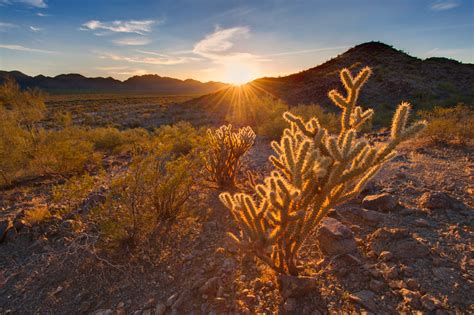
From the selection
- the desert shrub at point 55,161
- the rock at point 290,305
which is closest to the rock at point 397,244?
the rock at point 290,305

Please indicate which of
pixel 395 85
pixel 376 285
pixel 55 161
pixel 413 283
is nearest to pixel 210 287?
pixel 376 285

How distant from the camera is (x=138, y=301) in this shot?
2.94 metres

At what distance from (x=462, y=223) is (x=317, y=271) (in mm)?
2064

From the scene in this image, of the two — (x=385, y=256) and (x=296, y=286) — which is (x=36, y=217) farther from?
(x=385, y=256)

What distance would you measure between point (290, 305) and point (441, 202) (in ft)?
9.17

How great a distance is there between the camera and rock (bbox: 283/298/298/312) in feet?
8.41

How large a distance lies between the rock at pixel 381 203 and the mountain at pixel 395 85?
16.1 m

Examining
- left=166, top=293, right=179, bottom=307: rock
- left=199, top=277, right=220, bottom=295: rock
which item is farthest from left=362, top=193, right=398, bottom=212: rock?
left=166, top=293, right=179, bottom=307: rock

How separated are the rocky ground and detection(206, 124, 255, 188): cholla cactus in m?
1.06

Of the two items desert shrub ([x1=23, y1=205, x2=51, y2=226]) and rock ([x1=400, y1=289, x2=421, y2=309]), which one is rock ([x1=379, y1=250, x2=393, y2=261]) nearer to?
rock ([x1=400, y1=289, x2=421, y2=309])

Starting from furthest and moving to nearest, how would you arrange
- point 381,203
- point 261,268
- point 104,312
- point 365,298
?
point 381,203 → point 261,268 → point 104,312 → point 365,298

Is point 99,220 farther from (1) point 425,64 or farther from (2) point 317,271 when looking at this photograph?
(1) point 425,64

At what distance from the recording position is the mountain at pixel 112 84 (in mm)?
132875

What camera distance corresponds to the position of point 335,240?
3260mm
